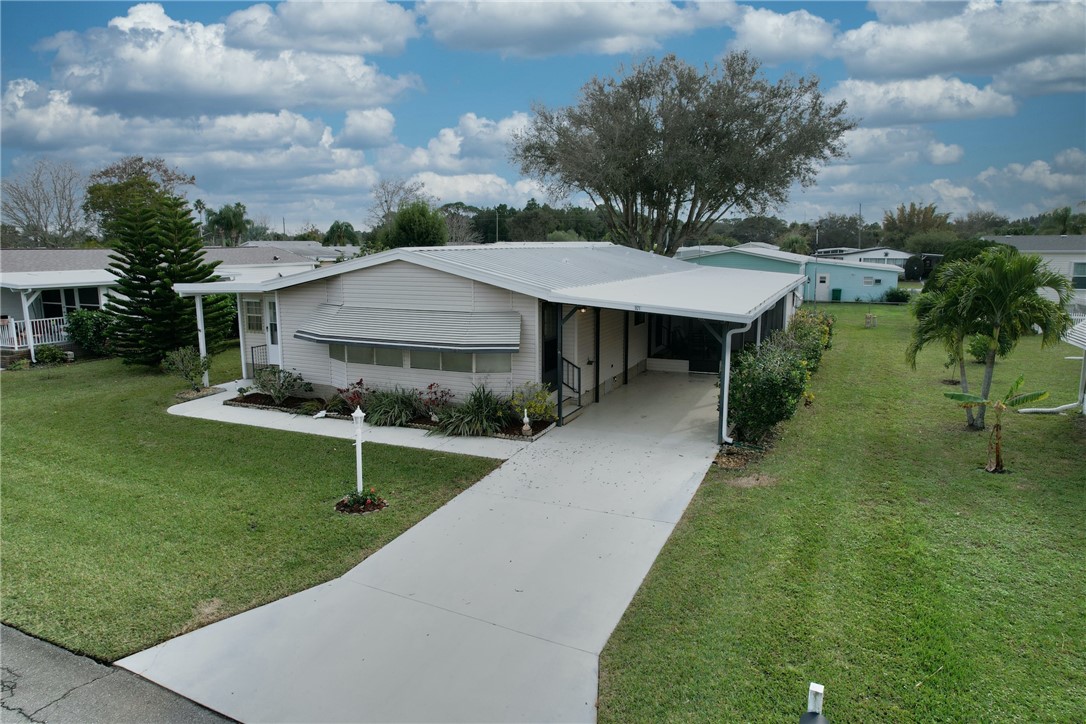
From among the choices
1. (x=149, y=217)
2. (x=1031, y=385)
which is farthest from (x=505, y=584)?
(x=149, y=217)

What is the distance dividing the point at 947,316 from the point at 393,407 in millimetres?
9504

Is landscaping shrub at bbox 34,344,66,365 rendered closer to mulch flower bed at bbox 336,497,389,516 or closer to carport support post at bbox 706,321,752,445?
mulch flower bed at bbox 336,497,389,516

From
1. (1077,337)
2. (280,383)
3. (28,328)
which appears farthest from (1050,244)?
(28,328)

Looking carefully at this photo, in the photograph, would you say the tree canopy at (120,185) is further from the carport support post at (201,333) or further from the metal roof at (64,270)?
the carport support post at (201,333)

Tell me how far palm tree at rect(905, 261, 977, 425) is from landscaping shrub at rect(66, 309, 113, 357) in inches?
824

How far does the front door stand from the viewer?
15.1 meters

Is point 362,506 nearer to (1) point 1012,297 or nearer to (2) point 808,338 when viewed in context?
(1) point 1012,297

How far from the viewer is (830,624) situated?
556cm

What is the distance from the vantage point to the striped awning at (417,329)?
11.5 metres

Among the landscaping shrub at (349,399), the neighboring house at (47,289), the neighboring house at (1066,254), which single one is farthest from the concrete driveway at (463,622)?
the neighboring house at (1066,254)

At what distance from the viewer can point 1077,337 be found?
36.8 ft

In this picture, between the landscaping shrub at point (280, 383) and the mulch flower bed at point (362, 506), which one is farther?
the landscaping shrub at point (280, 383)

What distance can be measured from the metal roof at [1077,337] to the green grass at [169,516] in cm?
965

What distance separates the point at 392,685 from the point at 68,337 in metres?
20.4
